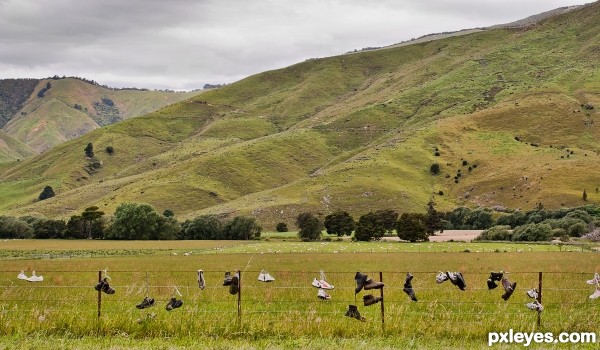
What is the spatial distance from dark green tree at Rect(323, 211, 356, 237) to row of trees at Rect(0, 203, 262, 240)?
1433 cm

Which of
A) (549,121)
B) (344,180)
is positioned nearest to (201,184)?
(344,180)

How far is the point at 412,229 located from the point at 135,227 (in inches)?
2150

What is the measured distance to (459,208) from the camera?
140 meters

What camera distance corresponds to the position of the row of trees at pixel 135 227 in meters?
114

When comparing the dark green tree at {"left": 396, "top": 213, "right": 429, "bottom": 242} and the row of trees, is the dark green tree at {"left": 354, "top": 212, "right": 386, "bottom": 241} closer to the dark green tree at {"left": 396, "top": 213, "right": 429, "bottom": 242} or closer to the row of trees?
the dark green tree at {"left": 396, "top": 213, "right": 429, "bottom": 242}

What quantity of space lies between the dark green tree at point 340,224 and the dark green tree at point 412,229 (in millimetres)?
16136

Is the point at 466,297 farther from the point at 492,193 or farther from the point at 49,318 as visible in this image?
the point at 492,193

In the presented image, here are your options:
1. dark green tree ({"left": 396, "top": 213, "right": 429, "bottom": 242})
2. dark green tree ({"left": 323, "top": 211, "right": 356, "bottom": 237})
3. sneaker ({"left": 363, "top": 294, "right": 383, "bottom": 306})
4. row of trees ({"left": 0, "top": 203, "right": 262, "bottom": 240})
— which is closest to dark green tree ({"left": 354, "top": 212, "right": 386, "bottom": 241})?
dark green tree ({"left": 396, "top": 213, "right": 429, "bottom": 242})

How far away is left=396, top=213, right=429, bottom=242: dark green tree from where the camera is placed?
9619 cm

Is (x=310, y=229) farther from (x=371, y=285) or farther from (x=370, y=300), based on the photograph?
(x=371, y=285)

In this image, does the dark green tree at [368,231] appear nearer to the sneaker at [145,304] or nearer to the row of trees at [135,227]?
the row of trees at [135,227]

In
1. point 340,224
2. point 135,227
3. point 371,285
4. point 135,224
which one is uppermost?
point 135,224

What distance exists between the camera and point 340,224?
114625mm

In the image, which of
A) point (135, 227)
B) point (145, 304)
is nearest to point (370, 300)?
point (145, 304)
